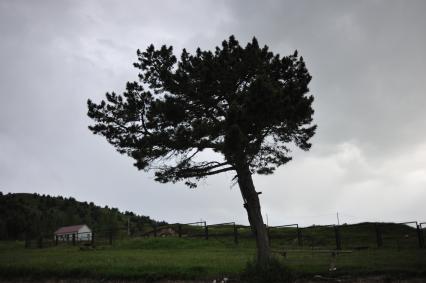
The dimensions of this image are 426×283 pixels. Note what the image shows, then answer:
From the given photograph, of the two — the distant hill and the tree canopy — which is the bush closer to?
the tree canopy

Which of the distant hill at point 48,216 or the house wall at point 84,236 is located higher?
the distant hill at point 48,216

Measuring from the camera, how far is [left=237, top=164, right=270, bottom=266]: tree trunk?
633 inches

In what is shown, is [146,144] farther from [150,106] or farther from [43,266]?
[43,266]

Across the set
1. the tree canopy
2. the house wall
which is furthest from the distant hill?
the tree canopy

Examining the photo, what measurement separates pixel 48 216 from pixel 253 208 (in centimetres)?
10131

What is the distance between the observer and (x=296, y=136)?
18344 mm

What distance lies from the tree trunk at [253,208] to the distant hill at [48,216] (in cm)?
5799

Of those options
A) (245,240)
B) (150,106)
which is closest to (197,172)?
(150,106)

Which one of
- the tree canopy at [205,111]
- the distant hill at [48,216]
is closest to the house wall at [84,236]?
the distant hill at [48,216]

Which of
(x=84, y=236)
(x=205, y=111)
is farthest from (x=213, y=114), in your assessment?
(x=84, y=236)

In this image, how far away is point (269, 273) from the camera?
14406 millimetres

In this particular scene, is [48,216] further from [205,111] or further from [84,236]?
[205,111]

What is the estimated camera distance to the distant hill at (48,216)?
80.7 meters

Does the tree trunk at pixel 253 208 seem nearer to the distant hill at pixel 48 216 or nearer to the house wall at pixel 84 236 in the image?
the house wall at pixel 84 236
